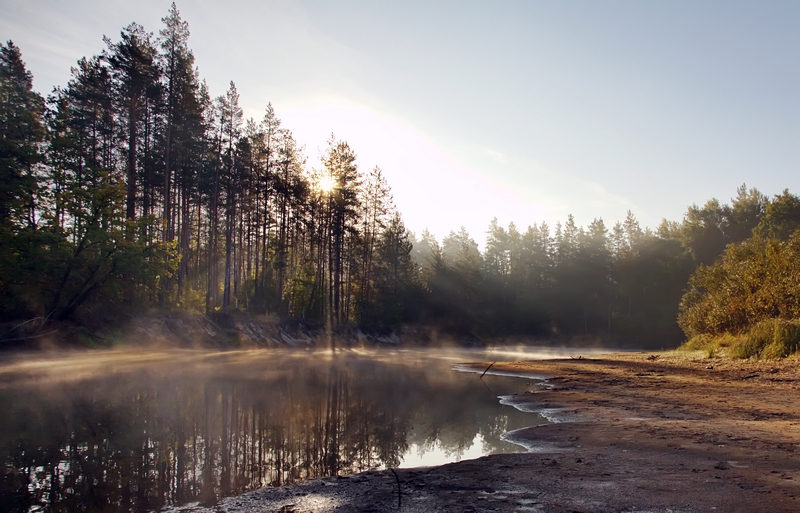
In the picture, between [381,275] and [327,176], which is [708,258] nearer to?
[381,275]

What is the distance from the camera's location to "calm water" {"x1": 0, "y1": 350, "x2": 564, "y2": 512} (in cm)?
583

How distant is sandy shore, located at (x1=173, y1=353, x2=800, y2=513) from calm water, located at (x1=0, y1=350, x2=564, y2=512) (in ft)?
2.72

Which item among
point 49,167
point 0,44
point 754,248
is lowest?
point 754,248

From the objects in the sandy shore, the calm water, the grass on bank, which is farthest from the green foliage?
the calm water

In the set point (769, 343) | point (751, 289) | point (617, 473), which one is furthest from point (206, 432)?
point (751, 289)

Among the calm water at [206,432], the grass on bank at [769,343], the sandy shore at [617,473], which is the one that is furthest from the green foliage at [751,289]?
the calm water at [206,432]

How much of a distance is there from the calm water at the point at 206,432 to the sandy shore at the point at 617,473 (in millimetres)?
828

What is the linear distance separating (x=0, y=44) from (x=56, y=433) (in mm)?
41688

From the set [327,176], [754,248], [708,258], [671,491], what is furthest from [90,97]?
[708,258]

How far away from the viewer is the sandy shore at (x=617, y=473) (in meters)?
4.99

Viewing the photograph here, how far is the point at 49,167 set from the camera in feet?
107

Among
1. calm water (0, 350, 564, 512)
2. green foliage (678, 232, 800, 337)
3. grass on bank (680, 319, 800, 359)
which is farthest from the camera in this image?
green foliage (678, 232, 800, 337)

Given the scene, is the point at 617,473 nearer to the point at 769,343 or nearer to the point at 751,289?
A: the point at 769,343

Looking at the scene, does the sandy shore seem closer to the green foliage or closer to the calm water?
the calm water
